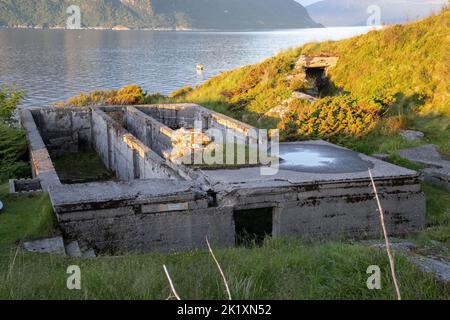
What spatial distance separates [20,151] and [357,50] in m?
15.0

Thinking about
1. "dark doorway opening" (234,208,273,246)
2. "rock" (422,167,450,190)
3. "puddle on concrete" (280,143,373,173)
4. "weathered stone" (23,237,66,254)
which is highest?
"puddle on concrete" (280,143,373,173)

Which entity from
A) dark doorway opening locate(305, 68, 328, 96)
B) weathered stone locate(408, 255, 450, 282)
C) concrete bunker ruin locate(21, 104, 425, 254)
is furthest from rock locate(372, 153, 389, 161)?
dark doorway opening locate(305, 68, 328, 96)

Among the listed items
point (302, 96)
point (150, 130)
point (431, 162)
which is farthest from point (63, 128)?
point (431, 162)

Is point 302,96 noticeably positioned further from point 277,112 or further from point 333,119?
point 333,119

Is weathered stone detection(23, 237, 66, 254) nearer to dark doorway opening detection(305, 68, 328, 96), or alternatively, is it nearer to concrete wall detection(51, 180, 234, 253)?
concrete wall detection(51, 180, 234, 253)

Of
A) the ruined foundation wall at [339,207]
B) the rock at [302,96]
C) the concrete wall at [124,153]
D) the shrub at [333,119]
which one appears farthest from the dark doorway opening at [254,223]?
the rock at [302,96]

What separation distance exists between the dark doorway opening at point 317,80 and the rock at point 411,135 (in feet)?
22.7

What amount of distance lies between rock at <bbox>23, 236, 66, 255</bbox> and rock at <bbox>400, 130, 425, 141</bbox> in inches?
424

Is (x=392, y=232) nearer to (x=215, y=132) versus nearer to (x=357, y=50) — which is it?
(x=215, y=132)

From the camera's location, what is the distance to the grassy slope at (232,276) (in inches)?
190

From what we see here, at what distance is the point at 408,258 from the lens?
584 centimetres

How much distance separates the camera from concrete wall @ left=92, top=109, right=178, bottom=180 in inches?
458

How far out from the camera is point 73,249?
809cm

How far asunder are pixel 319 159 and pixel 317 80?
13.1m
